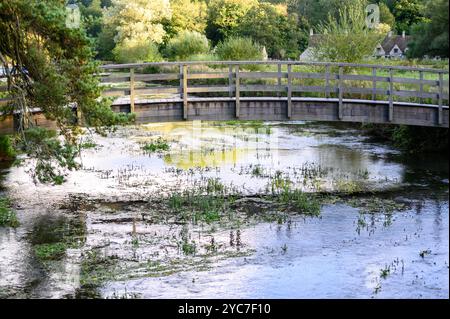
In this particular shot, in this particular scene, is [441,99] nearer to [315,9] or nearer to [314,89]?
[314,89]

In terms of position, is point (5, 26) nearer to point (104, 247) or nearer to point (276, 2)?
point (104, 247)

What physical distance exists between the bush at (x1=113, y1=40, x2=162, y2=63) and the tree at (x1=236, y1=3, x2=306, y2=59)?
7401 millimetres

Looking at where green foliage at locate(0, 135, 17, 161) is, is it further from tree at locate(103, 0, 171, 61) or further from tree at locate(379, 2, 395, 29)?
tree at locate(103, 0, 171, 61)

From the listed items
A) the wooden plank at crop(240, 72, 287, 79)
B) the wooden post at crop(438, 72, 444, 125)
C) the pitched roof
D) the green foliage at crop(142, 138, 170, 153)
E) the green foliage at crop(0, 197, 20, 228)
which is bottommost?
the green foliage at crop(0, 197, 20, 228)

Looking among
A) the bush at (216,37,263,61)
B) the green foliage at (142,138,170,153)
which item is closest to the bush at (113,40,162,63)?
the bush at (216,37,263,61)

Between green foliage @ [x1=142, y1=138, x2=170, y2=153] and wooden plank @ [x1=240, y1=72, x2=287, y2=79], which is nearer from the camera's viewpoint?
wooden plank @ [x1=240, y1=72, x2=287, y2=79]

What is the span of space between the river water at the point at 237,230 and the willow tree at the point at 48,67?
7.86ft

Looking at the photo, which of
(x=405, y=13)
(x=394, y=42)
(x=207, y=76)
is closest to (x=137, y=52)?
(x=394, y=42)

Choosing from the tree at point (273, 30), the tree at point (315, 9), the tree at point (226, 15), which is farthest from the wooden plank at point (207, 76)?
the tree at point (226, 15)

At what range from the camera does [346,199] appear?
2381 centimetres

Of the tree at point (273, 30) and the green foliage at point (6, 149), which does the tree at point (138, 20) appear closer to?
the tree at point (273, 30)

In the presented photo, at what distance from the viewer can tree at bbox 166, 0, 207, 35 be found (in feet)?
236

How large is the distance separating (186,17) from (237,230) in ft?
176

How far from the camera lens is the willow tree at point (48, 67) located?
1748 centimetres
